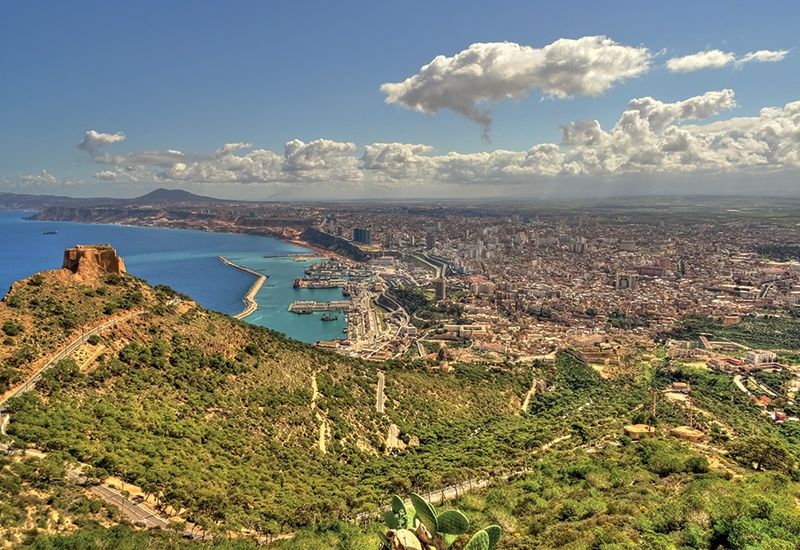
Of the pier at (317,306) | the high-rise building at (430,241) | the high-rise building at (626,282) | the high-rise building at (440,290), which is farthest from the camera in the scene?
the high-rise building at (430,241)

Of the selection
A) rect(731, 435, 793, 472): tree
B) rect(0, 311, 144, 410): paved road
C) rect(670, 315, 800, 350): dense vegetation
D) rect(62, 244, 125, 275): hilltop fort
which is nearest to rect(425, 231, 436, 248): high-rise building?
rect(670, 315, 800, 350): dense vegetation

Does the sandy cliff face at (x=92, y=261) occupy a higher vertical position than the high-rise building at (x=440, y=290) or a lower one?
higher

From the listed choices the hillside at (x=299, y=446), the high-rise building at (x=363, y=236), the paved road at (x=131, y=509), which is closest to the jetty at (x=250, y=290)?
the hillside at (x=299, y=446)

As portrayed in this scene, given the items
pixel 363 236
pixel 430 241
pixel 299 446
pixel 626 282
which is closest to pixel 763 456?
pixel 299 446

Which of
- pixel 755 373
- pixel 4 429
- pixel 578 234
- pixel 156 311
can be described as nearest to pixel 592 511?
pixel 4 429

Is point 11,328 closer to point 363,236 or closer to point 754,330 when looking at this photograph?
point 754,330

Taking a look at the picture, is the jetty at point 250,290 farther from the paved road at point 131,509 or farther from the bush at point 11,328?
the paved road at point 131,509
